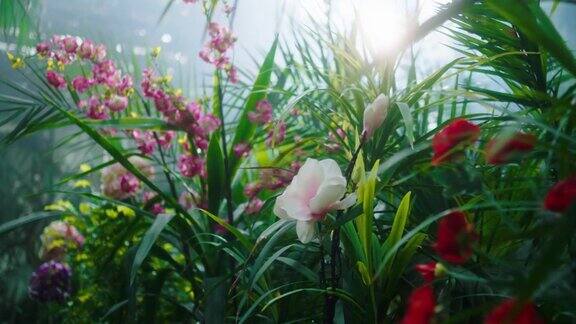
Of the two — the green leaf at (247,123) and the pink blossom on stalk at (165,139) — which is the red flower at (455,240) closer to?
the green leaf at (247,123)

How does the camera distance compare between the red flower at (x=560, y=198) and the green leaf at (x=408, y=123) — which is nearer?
the red flower at (x=560, y=198)

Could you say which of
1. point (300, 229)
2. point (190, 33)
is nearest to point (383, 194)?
point (300, 229)

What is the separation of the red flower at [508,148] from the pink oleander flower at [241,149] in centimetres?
85

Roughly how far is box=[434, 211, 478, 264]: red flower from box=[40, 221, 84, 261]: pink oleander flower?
4.46 feet

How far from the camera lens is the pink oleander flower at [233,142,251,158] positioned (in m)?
1.15

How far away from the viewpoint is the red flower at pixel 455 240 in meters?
0.31

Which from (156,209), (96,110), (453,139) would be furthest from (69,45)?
(453,139)

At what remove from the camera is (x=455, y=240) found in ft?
1.05

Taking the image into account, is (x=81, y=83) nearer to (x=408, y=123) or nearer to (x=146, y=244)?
(x=146, y=244)

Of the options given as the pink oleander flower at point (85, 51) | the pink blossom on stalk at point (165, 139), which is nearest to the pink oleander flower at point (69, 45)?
the pink oleander flower at point (85, 51)

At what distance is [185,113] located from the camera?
3.60ft

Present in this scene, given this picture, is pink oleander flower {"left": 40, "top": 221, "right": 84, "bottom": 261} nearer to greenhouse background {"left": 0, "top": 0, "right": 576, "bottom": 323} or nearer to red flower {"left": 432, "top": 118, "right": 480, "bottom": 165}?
greenhouse background {"left": 0, "top": 0, "right": 576, "bottom": 323}

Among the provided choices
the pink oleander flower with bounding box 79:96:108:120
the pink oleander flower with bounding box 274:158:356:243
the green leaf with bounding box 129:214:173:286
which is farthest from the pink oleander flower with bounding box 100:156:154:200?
the pink oleander flower with bounding box 274:158:356:243

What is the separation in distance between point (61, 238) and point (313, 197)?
3.78ft
